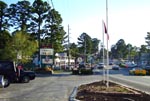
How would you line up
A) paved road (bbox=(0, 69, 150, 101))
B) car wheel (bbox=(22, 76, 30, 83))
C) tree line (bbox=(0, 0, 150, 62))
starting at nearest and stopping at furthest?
paved road (bbox=(0, 69, 150, 101)), car wheel (bbox=(22, 76, 30, 83)), tree line (bbox=(0, 0, 150, 62))

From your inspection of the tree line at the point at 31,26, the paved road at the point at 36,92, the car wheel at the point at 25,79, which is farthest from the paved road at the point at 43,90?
the tree line at the point at 31,26

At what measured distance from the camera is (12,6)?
2926 inches

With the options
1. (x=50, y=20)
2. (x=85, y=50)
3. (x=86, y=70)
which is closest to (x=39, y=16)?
(x=50, y=20)

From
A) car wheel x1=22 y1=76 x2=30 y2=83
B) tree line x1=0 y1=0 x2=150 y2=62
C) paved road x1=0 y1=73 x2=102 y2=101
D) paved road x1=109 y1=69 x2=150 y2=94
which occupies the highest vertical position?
tree line x1=0 y1=0 x2=150 y2=62

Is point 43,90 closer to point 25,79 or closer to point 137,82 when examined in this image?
point 25,79

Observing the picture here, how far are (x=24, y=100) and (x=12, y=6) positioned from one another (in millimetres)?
58760

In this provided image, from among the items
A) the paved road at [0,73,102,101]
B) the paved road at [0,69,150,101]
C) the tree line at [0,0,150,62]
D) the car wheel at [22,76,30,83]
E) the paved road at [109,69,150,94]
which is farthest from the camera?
the tree line at [0,0,150,62]

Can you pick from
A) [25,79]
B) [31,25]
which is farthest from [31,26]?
[25,79]

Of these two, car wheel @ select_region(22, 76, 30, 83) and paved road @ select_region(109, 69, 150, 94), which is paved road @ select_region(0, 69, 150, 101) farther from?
car wheel @ select_region(22, 76, 30, 83)

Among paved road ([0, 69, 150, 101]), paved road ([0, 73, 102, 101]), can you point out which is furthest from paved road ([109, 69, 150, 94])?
paved road ([0, 73, 102, 101])

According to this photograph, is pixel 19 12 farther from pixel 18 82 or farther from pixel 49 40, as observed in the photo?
pixel 18 82

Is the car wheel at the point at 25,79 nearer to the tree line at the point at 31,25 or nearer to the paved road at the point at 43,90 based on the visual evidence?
the paved road at the point at 43,90

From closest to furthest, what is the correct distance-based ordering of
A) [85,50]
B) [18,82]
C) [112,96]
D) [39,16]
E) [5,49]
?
[112,96] → [18,82] → [5,49] → [39,16] → [85,50]

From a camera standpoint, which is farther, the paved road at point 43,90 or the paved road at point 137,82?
the paved road at point 137,82
